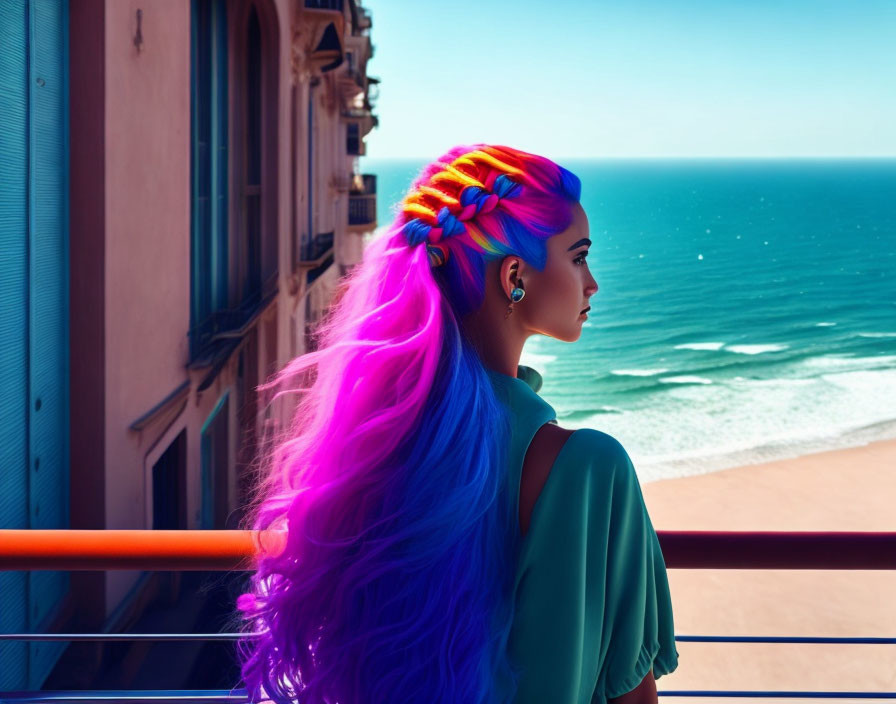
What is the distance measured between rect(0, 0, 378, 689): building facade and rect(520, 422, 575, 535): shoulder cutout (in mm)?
737

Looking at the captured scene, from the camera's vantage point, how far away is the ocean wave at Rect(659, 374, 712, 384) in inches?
1651

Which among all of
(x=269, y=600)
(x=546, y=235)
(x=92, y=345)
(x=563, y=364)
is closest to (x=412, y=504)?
(x=269, y=600)

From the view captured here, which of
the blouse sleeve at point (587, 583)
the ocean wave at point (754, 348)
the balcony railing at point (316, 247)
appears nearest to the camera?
the blouse sleeve at point (587, 583)

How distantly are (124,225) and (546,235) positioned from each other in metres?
5.16

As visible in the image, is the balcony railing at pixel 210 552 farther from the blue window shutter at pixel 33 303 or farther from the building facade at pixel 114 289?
the blue window shutter at pixel 33 303

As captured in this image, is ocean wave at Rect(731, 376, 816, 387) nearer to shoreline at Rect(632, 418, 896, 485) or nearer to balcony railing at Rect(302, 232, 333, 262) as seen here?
shoreline at Rect(632, 418, 896, 485)

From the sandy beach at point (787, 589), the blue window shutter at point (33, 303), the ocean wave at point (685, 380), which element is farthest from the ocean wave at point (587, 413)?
the blue window shutter at point (33, 303)

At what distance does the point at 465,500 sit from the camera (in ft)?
5.00

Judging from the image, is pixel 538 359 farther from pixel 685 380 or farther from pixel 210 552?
pixel 210 552

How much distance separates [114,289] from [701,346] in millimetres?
47027

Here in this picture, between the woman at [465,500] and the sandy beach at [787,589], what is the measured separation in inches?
454

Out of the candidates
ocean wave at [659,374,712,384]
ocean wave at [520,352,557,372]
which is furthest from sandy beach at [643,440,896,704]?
ocean wave at [520,352,557,372]

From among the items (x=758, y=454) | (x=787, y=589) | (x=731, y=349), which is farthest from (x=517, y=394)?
(x=731, y=349)

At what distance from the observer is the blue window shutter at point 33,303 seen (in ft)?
15.9
